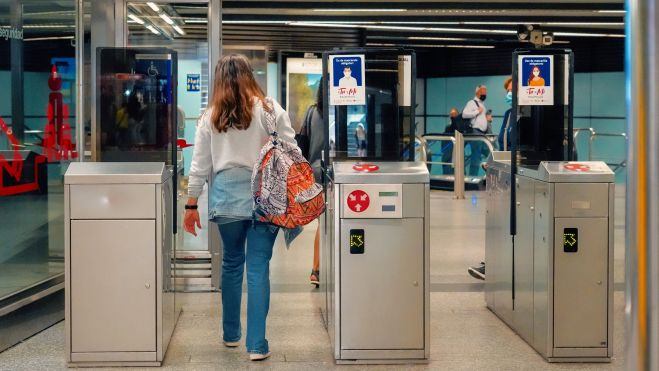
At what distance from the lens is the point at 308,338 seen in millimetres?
5594

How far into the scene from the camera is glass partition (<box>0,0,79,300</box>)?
545cm

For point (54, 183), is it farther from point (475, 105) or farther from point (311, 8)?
point (475, 105)

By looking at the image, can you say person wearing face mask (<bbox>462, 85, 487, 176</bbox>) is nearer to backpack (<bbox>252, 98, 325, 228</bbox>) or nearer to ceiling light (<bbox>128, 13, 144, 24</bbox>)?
ceiling light (<bbox>128, 13, 144, 24</bbox>)

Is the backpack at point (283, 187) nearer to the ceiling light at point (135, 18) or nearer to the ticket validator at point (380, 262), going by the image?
the ticket validator at point (380, 262)

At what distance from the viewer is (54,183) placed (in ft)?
20.0

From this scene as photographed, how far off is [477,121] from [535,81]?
1053 cm

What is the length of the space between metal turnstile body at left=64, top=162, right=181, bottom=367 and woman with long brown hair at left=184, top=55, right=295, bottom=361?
0.28 metres

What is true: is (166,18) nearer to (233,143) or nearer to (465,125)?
(233,143)

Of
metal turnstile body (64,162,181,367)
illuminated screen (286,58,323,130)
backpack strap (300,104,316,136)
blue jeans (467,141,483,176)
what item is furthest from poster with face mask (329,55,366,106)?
illuminated screen (286,58,323,130)

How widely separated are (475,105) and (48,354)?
38.8 feet

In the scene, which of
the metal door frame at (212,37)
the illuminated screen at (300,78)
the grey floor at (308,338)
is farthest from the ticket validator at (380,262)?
the illuminated screen at (300,78)

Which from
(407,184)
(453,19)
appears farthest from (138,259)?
(453,19)

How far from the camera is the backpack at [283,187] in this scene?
4824 mm

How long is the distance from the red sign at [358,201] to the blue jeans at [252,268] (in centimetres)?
40
